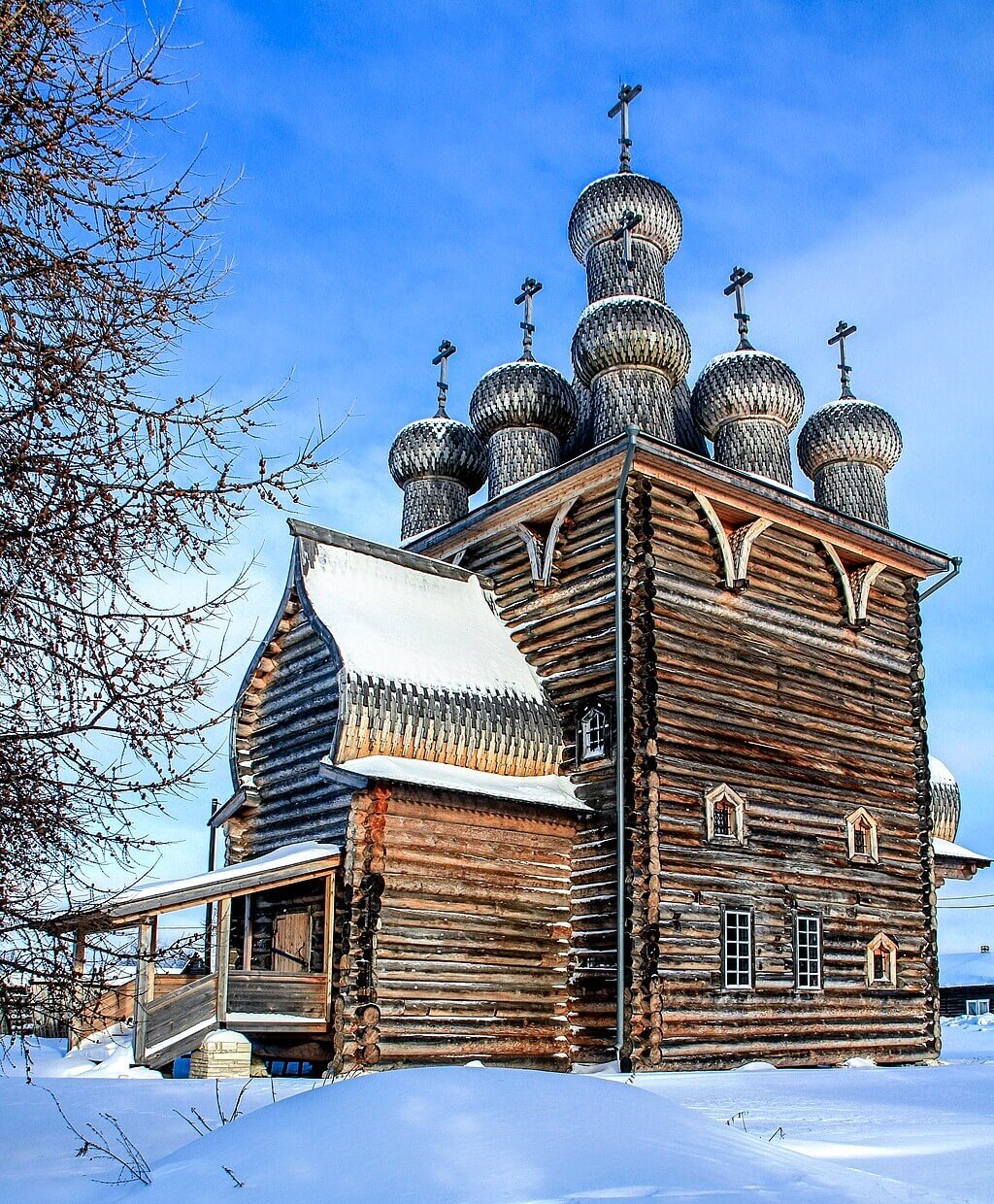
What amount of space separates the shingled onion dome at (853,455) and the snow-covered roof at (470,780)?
9519 millimetres

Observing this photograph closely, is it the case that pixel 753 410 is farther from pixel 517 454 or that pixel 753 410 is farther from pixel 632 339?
pixel 517 454

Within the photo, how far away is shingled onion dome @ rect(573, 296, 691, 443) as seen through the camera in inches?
826

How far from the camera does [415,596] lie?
758 inches

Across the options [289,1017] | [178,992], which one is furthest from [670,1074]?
[178,992]

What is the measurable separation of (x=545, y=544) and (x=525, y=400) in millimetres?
4157

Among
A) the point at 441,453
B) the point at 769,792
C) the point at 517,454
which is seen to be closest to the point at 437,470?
the point at 441,453

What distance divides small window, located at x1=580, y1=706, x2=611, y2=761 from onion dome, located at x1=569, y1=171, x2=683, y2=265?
1042 cm

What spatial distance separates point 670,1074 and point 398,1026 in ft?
11.7

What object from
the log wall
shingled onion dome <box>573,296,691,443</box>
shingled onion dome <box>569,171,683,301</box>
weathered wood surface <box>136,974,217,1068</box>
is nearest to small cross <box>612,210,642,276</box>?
shingled onion dome <box>569,171,683,301</box>

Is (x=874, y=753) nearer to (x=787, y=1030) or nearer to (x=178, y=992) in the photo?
(x=787, y=1030)

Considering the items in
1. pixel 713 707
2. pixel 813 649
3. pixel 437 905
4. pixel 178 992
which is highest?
pixel 813 649

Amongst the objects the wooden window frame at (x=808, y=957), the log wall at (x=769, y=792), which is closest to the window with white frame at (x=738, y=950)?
the log wall at (x=769, y=792)

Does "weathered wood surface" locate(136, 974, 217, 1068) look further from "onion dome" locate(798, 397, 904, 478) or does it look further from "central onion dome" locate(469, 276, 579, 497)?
"onion dome" locate(798, 397, 904, 478)

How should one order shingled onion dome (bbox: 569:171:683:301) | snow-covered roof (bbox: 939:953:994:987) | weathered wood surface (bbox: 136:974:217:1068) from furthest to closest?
snow-covered roof (bbox: 939:953:994:987) < shingled onion dome (bbox: 569:171:683:301) < weathered wood surface (bbox: 136:974:217:1068)
